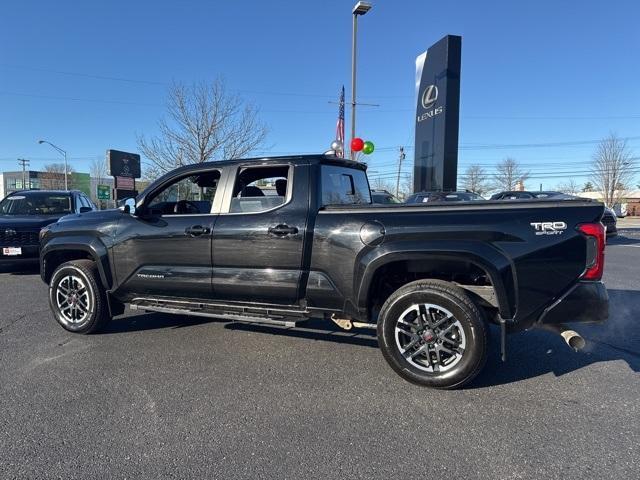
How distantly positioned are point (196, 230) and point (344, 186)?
60.1 inches

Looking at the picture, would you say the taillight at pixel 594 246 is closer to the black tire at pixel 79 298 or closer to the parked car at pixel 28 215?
the black tire at pixel 79 298

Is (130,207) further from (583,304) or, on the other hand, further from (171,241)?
(583,304)

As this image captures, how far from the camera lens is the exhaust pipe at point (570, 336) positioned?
3209 mm

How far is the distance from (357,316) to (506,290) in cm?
121

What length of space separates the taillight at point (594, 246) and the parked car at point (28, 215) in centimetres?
943

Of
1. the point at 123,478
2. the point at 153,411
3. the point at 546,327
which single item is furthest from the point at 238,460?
the point at 546,327

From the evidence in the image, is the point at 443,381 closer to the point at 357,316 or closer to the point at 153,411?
the point at 357,316

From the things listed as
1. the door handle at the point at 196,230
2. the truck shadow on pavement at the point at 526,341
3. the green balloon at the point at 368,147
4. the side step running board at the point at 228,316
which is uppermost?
the green balloon at the point at 368,147

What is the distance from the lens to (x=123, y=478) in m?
2.42

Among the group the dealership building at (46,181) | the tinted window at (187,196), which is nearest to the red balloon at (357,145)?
the tinted window at (187,196)

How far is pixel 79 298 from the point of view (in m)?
4.97

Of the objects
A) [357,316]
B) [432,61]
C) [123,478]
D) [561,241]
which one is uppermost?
[432,61]

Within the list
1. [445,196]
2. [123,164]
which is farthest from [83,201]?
[123,164]

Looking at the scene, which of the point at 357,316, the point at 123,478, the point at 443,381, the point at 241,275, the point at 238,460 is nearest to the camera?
the point at 123,478
